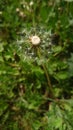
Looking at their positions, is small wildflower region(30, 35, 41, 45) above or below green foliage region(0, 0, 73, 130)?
above

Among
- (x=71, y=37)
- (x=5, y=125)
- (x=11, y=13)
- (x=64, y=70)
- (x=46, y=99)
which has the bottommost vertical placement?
(x=5, y=125)

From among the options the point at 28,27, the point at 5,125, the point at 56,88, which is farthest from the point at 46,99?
the point at 28,27

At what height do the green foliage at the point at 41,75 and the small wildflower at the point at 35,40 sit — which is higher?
the small wildflower at the point at 35,40

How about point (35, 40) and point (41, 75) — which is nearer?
point (35, 40)

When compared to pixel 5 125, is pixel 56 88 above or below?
above

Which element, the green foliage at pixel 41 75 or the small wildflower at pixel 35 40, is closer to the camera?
the small wildflower at pixel 35 40

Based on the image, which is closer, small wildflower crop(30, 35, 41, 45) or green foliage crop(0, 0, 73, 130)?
small wildflower crop(30, 35, 41, 45)

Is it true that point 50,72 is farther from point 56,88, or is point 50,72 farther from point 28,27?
point 28,27

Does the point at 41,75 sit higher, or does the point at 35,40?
the point at 35,40
